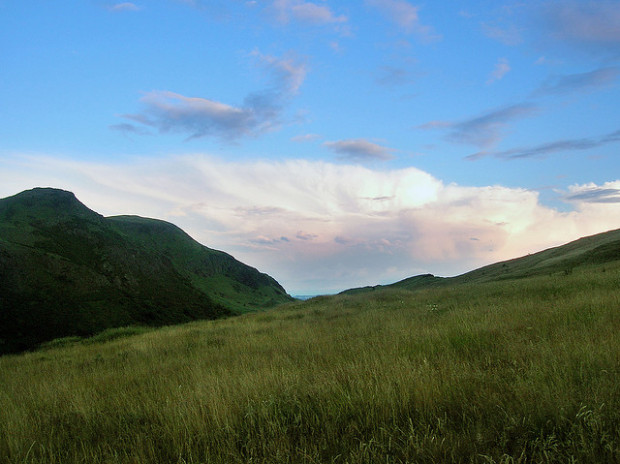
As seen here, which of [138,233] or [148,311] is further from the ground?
[138,233]

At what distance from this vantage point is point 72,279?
29.6 m

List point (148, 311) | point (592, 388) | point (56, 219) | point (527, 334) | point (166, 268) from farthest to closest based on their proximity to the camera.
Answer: point (166, 268)
point (56, 219)
point (148, 311)
point (527, 334)
point (592, 388)

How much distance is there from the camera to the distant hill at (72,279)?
945 inches

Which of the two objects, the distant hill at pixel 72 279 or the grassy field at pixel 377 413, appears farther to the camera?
the distant hill at pixel 72 279

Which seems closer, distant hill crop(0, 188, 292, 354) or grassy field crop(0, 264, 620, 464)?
grassy field crop(0, 264, 620, 464)

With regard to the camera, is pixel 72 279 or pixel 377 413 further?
pixel 72 279

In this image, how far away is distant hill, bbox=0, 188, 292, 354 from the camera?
2402cm

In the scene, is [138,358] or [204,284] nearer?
[138,358]

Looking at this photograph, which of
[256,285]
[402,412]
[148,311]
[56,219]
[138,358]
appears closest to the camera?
[402,412]

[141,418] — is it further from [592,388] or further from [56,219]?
[56,219]

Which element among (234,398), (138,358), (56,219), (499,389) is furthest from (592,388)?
(56,219)

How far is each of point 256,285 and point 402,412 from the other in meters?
85.7

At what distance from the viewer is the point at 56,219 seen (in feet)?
132

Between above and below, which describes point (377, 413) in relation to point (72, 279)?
below
